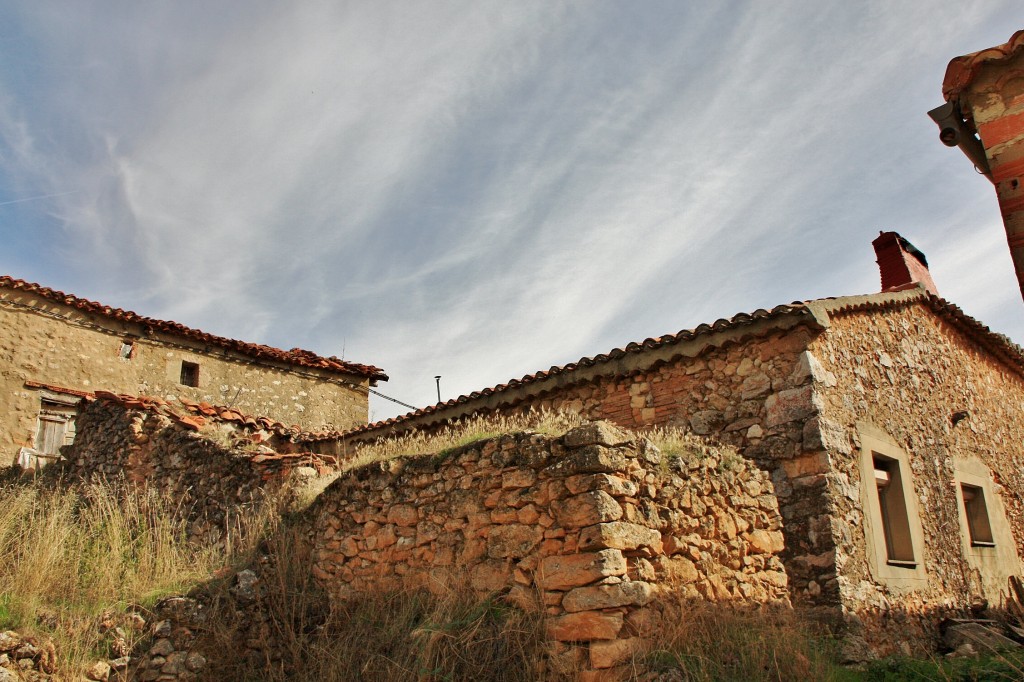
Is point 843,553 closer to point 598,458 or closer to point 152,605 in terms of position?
point 598,458

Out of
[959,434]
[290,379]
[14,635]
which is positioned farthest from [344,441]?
[959,434]

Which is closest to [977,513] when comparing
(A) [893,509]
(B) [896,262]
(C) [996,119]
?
(A) [893,509]

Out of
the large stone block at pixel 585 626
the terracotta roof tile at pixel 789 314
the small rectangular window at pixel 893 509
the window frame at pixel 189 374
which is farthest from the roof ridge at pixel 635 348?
the window frame at pixel 189 374

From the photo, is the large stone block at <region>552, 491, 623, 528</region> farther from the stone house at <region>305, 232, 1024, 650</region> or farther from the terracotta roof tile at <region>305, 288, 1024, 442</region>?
the terracotta roof tile at <region>305, 288, 1024, 442</region>

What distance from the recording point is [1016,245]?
4379mm

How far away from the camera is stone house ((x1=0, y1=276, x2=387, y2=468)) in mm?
13773

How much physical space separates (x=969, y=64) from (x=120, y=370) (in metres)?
15.0

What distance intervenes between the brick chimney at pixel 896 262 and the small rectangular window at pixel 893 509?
328 cm

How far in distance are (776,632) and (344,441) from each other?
28.2 ft

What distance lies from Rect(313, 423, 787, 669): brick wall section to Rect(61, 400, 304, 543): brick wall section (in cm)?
176

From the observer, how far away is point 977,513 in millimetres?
10570

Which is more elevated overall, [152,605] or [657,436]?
[657,436]

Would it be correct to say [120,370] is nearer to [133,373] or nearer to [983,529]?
[133,373]

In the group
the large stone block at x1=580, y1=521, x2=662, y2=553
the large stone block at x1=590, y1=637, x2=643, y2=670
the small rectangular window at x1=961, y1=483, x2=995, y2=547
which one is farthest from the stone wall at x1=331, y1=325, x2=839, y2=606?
the small rectangular window at x1=961, y1=483, x2=995, y2=547
